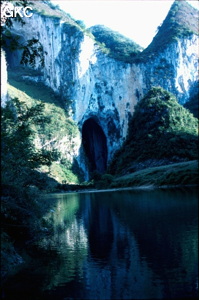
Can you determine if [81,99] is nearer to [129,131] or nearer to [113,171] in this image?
[129,131]

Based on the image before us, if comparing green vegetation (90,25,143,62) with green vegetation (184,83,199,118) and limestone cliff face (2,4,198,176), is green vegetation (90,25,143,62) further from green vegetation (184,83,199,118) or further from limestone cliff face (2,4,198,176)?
green vegetation (184,83,199,118)

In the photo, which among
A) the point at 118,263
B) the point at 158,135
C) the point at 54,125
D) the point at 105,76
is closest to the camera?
the point at 118,263

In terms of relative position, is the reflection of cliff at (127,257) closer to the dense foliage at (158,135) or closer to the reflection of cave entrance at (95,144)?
the dense foliage at (158,135)

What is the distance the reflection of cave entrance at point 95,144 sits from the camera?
370 feet

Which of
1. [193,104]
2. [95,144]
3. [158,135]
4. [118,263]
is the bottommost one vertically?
[118,263]

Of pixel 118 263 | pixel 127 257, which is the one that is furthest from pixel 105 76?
pixel 118 263

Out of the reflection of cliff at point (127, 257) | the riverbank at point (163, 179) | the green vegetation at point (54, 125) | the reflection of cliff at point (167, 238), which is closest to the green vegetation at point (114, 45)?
the green vegetation at point (54, 125)

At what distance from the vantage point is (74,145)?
9800cm

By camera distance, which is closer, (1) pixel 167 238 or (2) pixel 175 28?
(1) pixel 167 238

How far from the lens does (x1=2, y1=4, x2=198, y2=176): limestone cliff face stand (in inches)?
4028

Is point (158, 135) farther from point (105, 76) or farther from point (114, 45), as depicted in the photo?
point (114, 45)

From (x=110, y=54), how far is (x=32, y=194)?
9613cm

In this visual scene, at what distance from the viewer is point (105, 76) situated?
4097 inches

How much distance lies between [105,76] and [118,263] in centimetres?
9575
